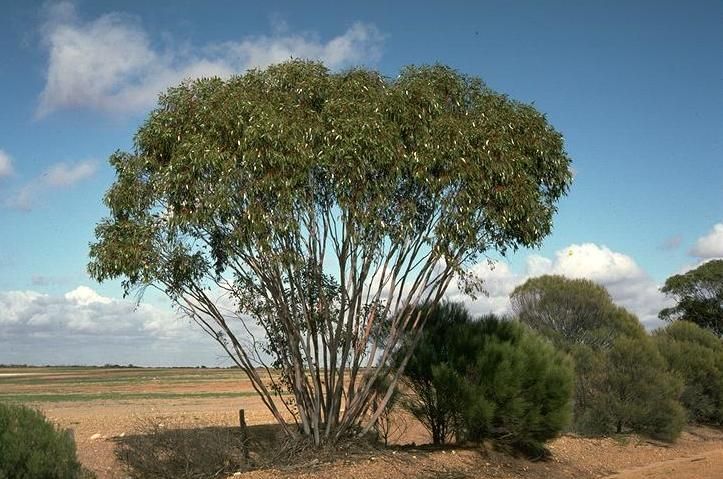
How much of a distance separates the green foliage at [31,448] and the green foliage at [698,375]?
76.3ft

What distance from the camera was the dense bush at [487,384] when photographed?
685 inches

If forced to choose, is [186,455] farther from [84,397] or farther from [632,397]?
[84,397]

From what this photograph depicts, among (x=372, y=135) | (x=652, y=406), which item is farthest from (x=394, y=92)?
Answer: (x=652, y=406)

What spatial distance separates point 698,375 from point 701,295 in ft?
95.5

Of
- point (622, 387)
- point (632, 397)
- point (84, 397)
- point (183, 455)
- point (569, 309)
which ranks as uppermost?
point (569, 309)

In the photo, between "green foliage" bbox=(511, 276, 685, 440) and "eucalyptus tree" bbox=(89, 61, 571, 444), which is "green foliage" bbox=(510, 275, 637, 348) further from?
"eucalyptus tree" bbox=(89, 61, 571, 444)

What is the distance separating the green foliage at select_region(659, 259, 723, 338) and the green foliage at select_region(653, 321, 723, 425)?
2545 cm

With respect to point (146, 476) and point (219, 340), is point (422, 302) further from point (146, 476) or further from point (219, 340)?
point (146, 476)

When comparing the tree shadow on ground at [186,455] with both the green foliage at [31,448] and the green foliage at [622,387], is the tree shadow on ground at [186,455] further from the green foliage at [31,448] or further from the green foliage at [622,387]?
the green foliage at [622,387]

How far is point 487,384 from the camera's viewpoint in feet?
57.0

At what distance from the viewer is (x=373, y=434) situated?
17766 millimetres

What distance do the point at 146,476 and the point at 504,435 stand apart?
7.82 meters

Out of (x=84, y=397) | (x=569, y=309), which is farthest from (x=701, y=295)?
(x=84, y=397)

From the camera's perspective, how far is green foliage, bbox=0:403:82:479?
1305 cm
